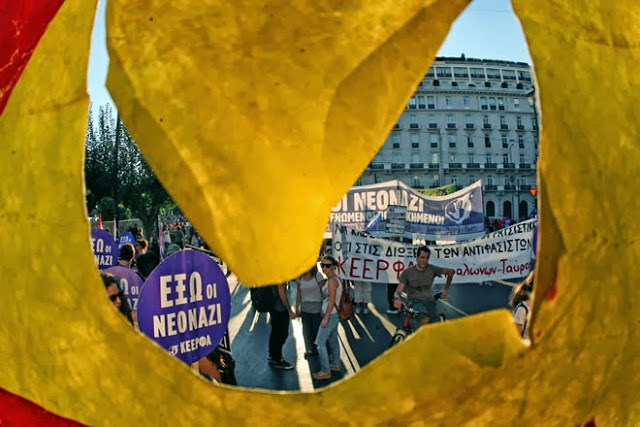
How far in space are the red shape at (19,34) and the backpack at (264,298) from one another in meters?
0.65

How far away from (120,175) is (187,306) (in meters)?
0.43

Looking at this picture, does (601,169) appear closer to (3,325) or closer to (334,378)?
(334,378)

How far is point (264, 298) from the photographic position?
125cm

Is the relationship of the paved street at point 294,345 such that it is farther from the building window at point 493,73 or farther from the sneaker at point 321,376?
the building window at point 493,73

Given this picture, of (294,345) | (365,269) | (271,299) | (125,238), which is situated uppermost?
(125,238)

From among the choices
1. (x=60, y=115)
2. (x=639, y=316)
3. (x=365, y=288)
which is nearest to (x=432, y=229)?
(x=365, y=288)

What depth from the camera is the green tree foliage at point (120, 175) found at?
103cm

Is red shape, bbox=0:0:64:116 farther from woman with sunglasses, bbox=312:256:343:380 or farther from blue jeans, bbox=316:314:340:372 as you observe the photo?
blue jeans, bbox=316:314:340:372

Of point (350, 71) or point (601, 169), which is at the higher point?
point (350, 71)

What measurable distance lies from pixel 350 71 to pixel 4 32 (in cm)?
80

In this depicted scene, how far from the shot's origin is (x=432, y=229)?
15.4 ft

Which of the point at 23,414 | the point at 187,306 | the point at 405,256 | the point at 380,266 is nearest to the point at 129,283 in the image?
the point at 187,306

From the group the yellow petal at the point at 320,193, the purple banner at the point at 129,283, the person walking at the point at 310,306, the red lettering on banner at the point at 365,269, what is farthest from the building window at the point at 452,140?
the red lettering on banner at the point at 365,269

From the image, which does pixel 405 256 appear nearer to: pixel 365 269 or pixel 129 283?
pixel 365 269
